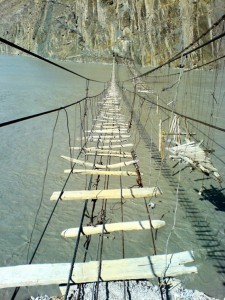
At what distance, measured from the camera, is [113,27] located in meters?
57.8

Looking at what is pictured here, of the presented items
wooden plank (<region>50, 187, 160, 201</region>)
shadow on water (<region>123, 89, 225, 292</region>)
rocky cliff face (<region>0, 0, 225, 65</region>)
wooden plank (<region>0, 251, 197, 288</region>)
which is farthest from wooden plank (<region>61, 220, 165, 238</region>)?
rocky cliff face (<region>0, 0, 225, 65</region>)

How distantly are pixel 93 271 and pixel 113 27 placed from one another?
5951 cm

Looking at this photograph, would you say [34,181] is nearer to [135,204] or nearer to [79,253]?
[135,204]

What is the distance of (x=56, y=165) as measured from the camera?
9836 mm

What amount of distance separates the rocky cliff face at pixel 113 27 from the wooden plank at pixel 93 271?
50.0 m

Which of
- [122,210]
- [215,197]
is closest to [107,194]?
[122,210]

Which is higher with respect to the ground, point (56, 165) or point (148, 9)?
point (148, 9)

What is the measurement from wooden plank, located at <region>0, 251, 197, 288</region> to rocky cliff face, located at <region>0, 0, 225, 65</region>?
50.0m

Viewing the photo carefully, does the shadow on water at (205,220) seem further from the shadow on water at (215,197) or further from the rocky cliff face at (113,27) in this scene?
the rocky cliff face at (113,27)

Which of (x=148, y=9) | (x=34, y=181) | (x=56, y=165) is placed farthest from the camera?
(x=148, y=9)

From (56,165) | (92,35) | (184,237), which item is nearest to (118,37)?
(92,35)

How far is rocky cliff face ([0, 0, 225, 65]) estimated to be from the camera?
4891cm

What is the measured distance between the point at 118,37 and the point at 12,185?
52.9 m

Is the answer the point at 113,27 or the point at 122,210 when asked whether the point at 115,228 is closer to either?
the point at 122,210
